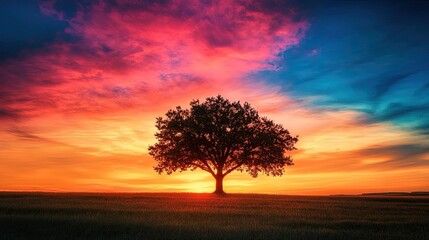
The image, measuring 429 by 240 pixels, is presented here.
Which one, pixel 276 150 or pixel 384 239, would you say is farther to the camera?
pixel 276 150

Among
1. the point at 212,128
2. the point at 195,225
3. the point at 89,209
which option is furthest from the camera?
the point at 212,128

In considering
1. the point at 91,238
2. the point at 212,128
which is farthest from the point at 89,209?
the point at 212,128

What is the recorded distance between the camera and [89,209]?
85.6ft

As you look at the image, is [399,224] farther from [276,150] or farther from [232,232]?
[276,150]

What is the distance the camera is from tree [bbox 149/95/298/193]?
5647 cm

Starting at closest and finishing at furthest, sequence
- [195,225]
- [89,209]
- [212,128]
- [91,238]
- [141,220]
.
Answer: [91,238], [195,225], [141,220], [89,209], [212,128]

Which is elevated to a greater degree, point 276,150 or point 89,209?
point 276,150

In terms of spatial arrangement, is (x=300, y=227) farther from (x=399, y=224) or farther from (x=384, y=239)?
(x=399, y=224)

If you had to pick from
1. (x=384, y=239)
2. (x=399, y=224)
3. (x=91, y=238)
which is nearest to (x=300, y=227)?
(x=384, y=239)

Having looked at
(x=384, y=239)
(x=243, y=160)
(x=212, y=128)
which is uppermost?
(x=212, y=128)

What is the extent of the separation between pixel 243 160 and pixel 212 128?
268 inches

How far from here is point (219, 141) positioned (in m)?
56.8

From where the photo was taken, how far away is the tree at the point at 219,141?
56.5 m

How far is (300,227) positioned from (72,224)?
35.9ft
